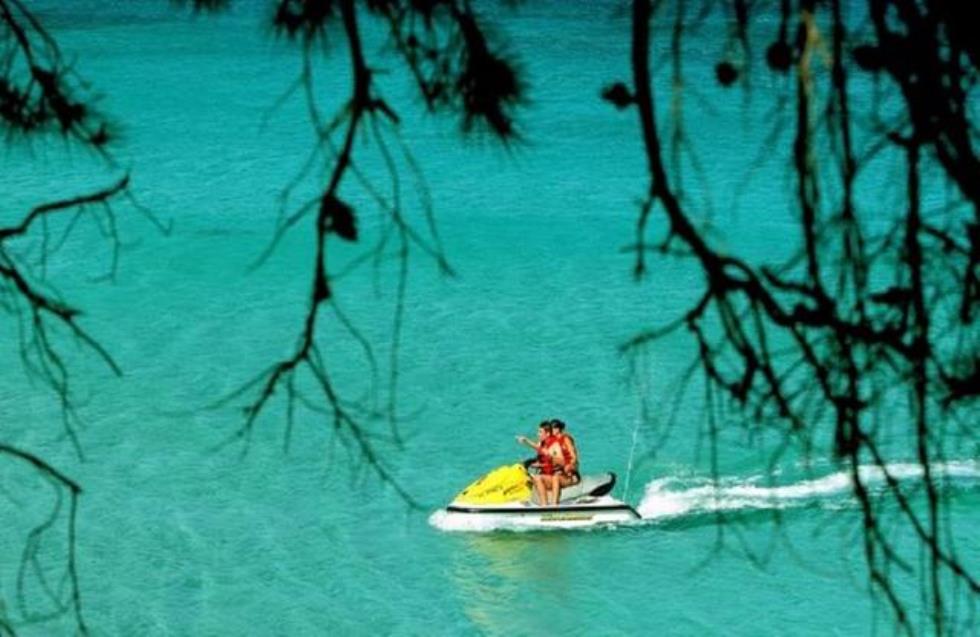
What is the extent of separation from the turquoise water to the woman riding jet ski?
125 mm

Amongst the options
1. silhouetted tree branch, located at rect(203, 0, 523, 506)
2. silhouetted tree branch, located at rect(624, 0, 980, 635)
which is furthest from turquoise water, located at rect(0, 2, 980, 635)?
silhouetted tree branch, located at rect(624, 0, 980, 635)

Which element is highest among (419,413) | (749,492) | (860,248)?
(860,248)

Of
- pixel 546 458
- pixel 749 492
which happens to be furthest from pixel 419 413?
pixel 749 492

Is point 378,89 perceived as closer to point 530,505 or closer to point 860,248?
point 860,248

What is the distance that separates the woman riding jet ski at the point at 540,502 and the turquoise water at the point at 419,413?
125 millimetres

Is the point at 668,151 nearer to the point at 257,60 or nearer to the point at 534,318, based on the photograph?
the point at 534,318

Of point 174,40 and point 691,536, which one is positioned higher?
point 174,40

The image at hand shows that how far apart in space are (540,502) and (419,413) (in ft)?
2.66

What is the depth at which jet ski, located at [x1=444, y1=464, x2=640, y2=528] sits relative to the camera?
1072 cm

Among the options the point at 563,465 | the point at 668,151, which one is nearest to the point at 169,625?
the point at 563,465

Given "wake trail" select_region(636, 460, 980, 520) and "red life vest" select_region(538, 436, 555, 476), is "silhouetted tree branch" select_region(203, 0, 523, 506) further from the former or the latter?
"wake trail" select_region(636, 460, 980, 520)

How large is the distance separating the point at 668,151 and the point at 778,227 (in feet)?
40.7

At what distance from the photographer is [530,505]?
35.3 feet

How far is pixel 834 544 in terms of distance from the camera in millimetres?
10633
